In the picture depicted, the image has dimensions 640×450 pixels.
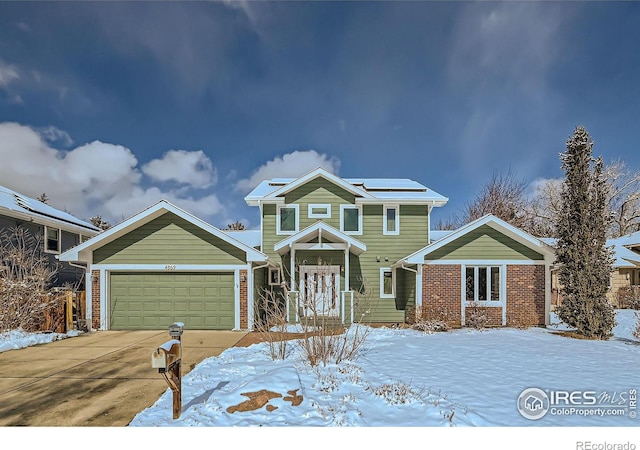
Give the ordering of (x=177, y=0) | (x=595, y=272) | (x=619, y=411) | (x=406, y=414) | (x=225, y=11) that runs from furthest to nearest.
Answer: (x=595, y=272) → (x=225, y=11) → (x=177, y=0) → (x=619, y=411) → (x=406, y=414)

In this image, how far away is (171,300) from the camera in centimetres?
1133

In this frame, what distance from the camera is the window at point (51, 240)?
15.3m

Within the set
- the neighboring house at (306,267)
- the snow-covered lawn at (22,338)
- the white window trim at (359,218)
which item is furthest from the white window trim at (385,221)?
the snow-covered lawn at (22,338)

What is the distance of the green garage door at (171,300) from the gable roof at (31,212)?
6.28m

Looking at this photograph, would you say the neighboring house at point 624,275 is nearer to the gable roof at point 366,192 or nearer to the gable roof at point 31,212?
the gable roof at point 366,192

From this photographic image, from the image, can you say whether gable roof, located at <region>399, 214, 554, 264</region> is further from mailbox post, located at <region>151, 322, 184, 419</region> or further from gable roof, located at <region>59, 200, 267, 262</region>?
mailbox post, located at <region>151, 322, 184, 419</region>

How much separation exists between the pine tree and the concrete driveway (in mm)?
10871

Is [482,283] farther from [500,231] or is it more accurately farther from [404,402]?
[404,402]

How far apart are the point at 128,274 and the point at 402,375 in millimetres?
10097

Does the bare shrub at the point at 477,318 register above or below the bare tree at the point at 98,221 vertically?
below

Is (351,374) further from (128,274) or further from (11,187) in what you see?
(11,187)

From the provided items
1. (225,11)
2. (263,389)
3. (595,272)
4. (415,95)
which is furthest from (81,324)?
(595,272)

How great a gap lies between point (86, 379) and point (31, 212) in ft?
41.1

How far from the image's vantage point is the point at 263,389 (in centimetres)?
494
